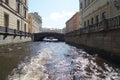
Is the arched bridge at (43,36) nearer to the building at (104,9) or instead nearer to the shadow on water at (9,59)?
the building at (104,9)

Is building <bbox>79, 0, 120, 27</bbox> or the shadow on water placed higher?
building <bbox>79, 0, 120, 27</bbox>

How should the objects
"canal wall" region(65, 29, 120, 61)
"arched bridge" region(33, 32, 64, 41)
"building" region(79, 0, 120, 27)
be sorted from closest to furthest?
"canal wall" region(65, 29, 120, 61), "building" region(79, 0, 120, 27), "arched bridge" region(33, 32, 64, 41)

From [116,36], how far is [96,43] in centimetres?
583

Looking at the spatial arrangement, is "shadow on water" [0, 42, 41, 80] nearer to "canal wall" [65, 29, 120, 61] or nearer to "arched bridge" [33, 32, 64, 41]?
"canal wall" [65, 29, 120, 61]

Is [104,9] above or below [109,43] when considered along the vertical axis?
above

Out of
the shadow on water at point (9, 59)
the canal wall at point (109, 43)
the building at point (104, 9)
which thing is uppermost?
the building at point (104, 9)

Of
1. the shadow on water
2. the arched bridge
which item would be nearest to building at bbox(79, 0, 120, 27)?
the shadow on water

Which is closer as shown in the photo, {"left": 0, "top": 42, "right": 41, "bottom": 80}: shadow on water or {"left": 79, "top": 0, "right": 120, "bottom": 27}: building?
{"left": 0, "top": 42, "right": 41, "bottom": 80}: shadow on water

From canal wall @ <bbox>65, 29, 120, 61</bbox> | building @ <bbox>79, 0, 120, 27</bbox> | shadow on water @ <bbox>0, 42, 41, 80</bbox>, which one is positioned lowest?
shadow on water @ <bbox>0, 42, 41, 80</bbox>

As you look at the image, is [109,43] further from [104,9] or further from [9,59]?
[104,9]

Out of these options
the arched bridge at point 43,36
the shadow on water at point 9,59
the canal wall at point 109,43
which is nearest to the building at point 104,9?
the canal wall at point 109,43

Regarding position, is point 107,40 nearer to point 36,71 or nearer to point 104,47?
point 104,47

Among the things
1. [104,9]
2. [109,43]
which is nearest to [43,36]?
[104,9]

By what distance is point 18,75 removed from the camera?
8.15 metres
